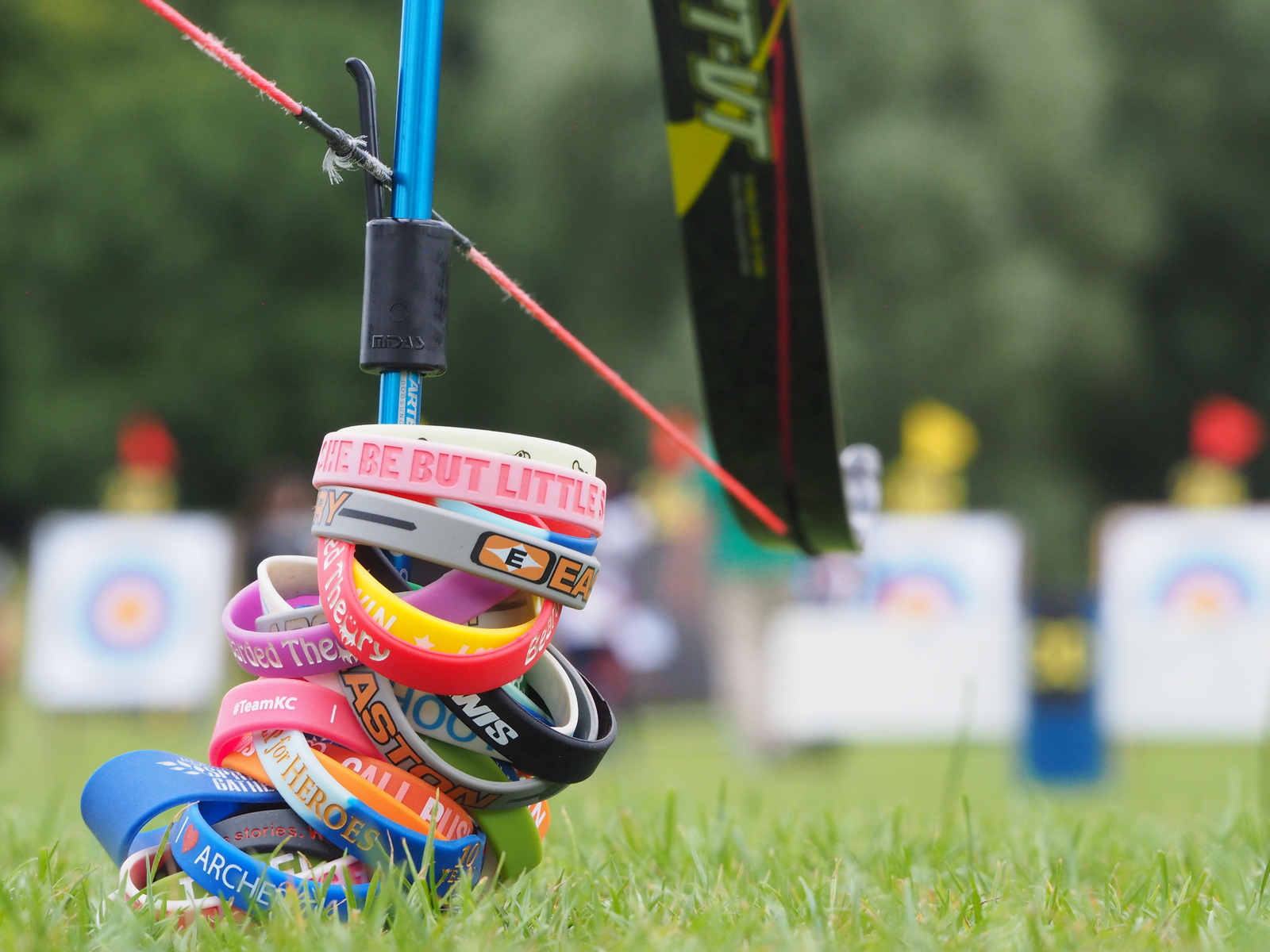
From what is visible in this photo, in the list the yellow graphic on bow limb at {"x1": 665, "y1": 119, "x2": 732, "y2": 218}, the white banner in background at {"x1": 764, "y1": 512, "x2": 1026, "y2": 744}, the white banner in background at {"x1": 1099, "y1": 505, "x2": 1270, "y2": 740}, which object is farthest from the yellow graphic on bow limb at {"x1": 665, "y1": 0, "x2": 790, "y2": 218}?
the white banner in background at {"x1": 1099, "y1": 505, "x2": 1270, "y2": 740}

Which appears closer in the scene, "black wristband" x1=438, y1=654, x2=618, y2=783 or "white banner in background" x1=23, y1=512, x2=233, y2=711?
"black wristband" x1=438, y1=654, x2=618, y2=783

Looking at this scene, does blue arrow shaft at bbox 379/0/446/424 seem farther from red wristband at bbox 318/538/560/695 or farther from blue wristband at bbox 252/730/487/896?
blue wristband at bbox 252/730/487/896

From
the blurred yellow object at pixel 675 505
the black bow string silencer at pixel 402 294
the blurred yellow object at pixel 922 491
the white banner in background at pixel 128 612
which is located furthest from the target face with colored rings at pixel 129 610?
the black bow string silencer at pixel 402 294

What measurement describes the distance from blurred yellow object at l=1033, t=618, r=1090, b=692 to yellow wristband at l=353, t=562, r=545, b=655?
5.67 meters

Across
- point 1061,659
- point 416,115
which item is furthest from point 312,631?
point 1061,659

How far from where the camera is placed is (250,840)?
128 cm

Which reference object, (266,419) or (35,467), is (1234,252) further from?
(35,467)

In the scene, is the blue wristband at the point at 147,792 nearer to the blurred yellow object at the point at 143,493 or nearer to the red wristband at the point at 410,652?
the red wristband at the point at 410,652

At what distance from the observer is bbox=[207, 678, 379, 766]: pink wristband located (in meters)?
1.29

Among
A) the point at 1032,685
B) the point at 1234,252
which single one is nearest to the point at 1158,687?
the point at 1032,685

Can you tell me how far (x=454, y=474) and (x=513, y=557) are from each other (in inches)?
3.3

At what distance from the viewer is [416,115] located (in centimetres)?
136

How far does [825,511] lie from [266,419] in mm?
19315

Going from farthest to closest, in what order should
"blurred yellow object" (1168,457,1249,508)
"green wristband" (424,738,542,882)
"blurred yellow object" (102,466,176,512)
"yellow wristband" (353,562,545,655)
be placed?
1. "blurred yellow object" (102,466,176,512)
2. "blurred yellow object" (1168,457,1249,508)
3. "green wristband" (424,738,542,882)
4. "yellow wristband" (353,562,545,655)
